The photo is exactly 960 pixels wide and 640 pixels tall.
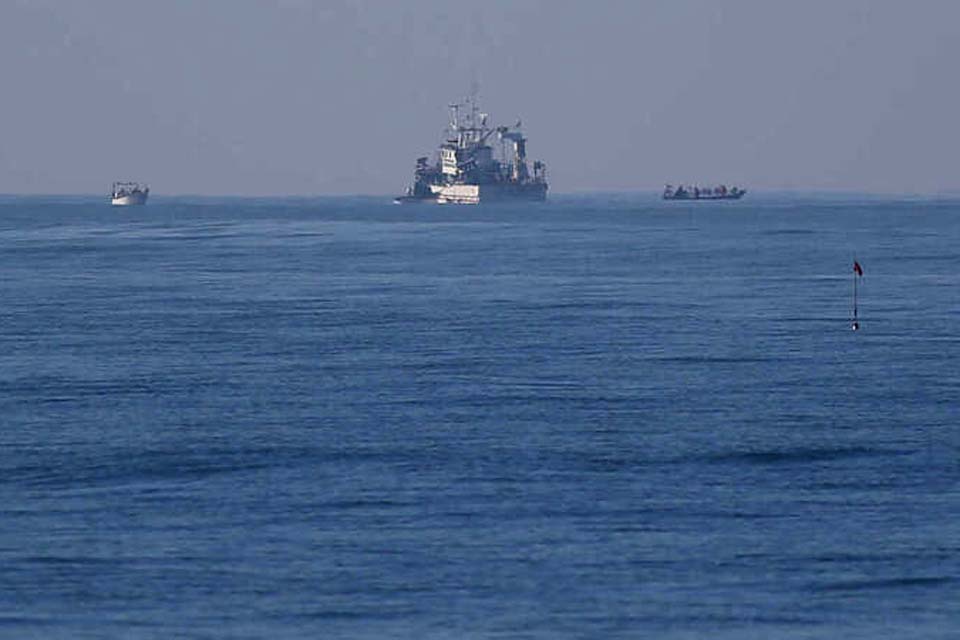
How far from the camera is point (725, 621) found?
2602 cm

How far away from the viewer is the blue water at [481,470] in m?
26.9

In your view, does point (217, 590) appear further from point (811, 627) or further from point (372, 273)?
point (372, 273)

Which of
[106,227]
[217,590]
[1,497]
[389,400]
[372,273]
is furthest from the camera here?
[106,227]

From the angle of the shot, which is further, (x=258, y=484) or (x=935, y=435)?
(x=935, y=435)

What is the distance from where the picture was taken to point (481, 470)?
118 ft

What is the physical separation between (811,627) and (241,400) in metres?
22.7

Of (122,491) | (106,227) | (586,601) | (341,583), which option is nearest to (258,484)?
(122,491)

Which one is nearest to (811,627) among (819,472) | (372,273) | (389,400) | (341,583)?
(341,583)

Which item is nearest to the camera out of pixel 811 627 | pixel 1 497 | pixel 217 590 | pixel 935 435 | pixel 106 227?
pixel 811 627

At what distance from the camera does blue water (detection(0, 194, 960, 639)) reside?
26859mm

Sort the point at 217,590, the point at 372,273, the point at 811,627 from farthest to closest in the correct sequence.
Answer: the point at 372,273, the point at 217,590, the point at 811,627

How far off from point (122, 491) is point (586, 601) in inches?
415

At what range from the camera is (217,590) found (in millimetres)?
27484

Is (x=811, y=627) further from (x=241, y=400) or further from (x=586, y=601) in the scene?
(x=241, y=400)
